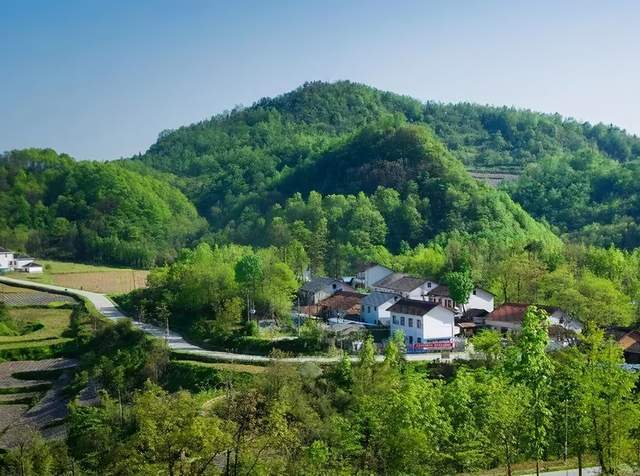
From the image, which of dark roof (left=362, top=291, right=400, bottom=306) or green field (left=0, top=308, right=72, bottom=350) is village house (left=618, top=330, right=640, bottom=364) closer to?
dark roof (left=362, top=291, right=400, bottom=306)

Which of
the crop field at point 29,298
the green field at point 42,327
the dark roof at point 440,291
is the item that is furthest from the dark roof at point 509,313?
the crop field at point 29,298

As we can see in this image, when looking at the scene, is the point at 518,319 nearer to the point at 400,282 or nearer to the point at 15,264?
the point at 400,282

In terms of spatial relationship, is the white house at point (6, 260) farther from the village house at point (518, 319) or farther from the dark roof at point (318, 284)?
the village house at point (518, 319)

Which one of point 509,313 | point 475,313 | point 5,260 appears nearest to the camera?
point 509,313

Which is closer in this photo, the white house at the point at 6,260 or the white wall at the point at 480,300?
the white wall at the point at 480,300

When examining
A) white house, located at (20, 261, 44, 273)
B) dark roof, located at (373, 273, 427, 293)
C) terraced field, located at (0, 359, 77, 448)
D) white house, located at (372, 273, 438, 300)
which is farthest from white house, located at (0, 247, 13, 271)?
white house, located at (372, 273, 438, 300)

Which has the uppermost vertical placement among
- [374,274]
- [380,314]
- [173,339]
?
[374,274]

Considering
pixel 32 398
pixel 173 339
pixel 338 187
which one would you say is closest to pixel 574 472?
pixel 173 339
